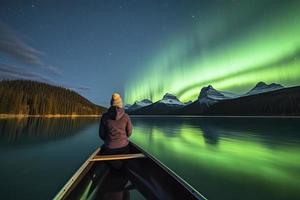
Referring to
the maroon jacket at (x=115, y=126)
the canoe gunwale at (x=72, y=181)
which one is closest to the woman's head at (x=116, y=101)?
the maroon jacket at (x=115, y=126)

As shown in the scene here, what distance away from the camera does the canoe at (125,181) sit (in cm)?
381

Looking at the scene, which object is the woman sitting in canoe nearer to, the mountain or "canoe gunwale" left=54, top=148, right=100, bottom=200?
"canoe gunwale" left=54, top=148, right=100, bottom=200

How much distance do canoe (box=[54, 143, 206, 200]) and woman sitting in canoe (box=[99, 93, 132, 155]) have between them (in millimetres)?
347

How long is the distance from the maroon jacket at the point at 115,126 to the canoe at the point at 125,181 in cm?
62

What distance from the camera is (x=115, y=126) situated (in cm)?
554

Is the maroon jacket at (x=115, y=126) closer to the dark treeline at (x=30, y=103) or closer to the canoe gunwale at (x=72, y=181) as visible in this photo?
the canoe gunwale at (x=72, y=181)

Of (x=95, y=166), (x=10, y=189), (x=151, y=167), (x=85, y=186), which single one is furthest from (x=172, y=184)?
(x=10, y=189)

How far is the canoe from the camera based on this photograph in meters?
3.81

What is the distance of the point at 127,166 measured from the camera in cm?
601

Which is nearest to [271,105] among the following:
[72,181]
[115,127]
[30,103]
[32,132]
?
[32,132]

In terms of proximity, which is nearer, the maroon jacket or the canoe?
the canoe

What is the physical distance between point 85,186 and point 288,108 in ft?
538

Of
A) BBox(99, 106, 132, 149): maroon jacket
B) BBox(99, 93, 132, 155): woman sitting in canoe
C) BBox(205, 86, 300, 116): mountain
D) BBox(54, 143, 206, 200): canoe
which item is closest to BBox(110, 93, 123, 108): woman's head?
BBox(99, 93, 132, 155): woman sitting in canoe

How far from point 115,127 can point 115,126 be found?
1.3 inches
